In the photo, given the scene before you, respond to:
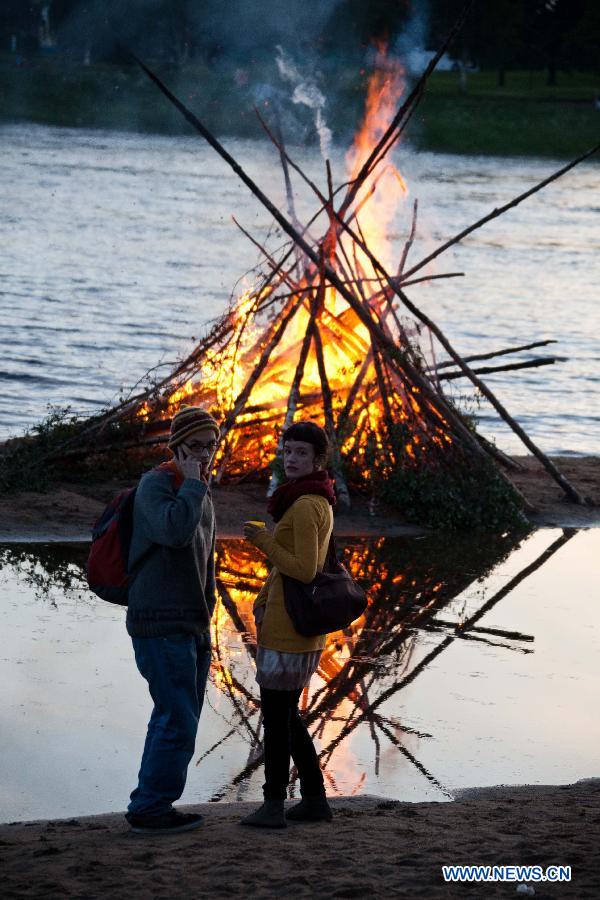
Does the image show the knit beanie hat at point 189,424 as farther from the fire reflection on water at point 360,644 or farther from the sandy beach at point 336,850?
the fire reflection on water at point 360,644

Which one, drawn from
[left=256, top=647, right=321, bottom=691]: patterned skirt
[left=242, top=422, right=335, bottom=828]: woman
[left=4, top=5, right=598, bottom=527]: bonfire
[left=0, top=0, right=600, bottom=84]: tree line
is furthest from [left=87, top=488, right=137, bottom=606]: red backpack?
[left=0, top=0, right=600, bottom=84]: tree line

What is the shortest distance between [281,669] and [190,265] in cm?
2426

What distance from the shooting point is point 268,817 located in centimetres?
554

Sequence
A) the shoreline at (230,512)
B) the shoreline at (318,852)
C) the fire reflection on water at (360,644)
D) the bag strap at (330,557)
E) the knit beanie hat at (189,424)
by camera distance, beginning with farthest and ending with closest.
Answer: the shoreline at (230,512)
the fire reflection on water at (360,644)
the bag strap at (330,557)
the knit beanie hat at (189,424)
the shoreline at (318,852)

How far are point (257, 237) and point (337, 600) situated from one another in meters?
30.4

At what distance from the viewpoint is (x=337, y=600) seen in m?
5.53

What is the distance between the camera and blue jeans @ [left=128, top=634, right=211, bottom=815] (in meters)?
5.41

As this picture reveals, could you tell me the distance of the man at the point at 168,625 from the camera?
5.40 m

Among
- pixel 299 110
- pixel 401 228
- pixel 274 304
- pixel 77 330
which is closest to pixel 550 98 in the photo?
pixel 401 228

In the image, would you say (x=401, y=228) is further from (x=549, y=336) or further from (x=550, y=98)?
(x=550, y=98)

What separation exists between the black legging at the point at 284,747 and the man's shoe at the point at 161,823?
1.00 feet

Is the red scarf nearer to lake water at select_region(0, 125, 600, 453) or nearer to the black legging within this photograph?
the black legging

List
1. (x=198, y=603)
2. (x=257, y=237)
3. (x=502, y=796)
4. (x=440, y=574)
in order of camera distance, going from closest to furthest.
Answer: (x=198, y=603) → (x=502, y=796) → (x=440, y=574) → (x=257, y=237)

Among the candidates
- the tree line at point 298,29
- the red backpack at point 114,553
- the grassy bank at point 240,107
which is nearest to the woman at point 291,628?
the red backpack at point 114,553
